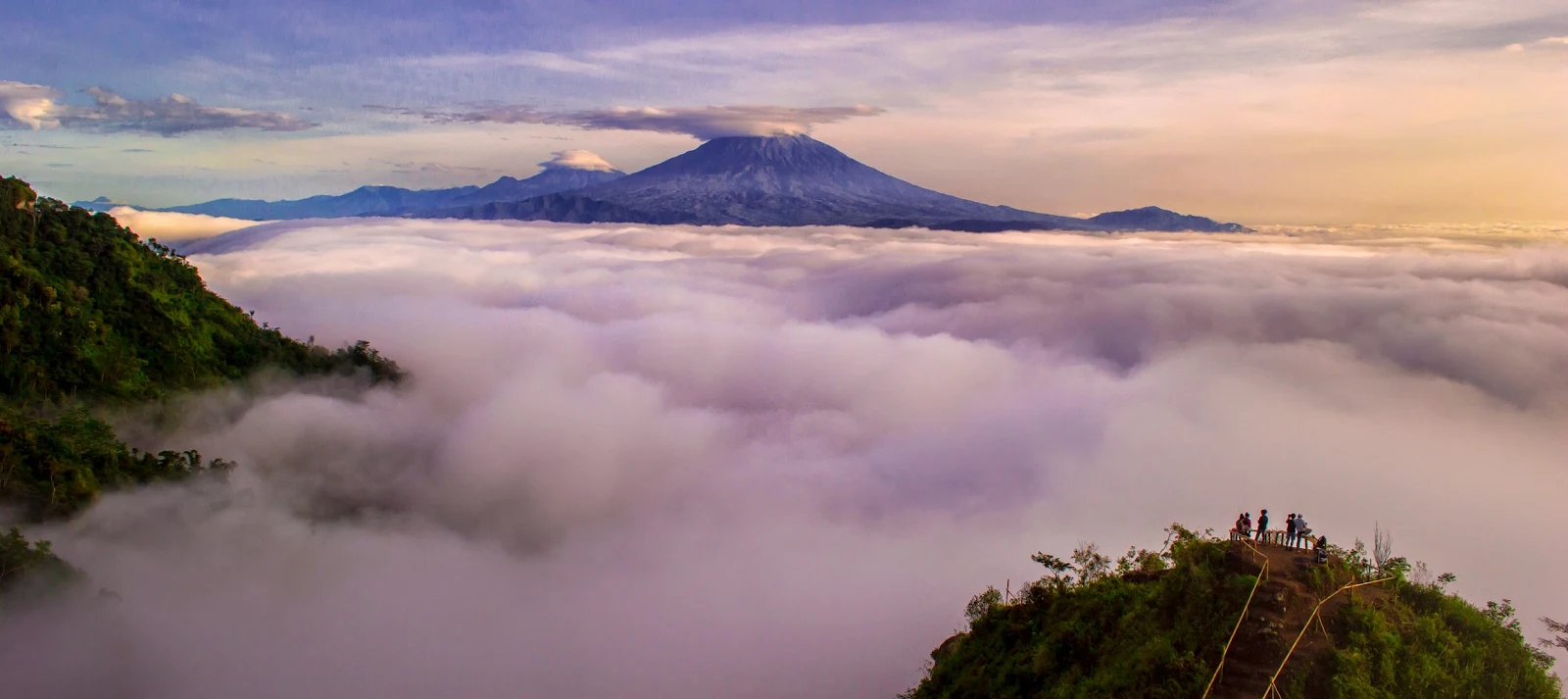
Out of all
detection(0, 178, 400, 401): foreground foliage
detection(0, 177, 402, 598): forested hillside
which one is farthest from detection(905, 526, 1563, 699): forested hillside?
detection(0, 178, 400, 401): foreground foliage

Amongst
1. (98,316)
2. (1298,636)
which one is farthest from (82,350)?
(1298,636)

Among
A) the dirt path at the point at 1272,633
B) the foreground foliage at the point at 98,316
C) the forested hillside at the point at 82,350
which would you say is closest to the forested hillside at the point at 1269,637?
the dirt path at the point at 1272,633

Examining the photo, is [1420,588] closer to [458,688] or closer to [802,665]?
[802,665]

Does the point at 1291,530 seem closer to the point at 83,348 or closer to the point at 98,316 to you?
the point at 83,348

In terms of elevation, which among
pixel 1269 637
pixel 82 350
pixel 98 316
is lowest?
pixel 1269 637

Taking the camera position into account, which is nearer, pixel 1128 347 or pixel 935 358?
pixel 935 358

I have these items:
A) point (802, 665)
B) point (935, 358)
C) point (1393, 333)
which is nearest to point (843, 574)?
point (802, 665)

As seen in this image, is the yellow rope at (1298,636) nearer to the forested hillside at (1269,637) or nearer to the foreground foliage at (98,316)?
the forested hillside at (1269,637)
